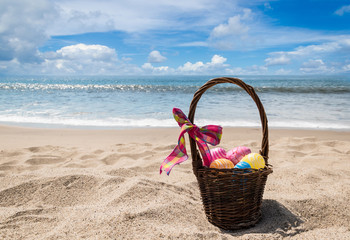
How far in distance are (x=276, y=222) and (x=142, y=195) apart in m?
1.16

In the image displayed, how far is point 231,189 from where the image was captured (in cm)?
187

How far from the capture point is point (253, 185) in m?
1.92

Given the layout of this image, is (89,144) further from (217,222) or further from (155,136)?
(217,222)

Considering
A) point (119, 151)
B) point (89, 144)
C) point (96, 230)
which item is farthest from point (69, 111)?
point (96, 230)

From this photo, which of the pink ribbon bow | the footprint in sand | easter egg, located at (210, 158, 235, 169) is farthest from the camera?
the footprint in sand

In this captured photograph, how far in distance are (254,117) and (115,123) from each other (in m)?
3.78

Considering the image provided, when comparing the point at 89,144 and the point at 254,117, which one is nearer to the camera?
the point at 89,144

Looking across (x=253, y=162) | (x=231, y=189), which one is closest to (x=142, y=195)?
(x=231, y=189)

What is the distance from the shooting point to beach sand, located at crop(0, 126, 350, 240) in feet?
6.27

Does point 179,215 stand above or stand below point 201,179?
below

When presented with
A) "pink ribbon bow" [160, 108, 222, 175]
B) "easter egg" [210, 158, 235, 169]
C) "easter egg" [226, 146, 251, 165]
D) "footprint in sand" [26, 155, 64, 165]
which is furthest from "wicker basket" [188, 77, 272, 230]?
"footprint in sand" [26, 155, 64, 165]

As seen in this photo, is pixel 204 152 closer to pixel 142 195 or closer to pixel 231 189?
pixel 231 189

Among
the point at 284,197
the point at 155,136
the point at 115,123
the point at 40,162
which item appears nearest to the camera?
the point at 284,197

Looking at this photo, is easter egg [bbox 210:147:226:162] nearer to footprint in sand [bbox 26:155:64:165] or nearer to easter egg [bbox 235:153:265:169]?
easter egg [bbox 235:153:265:169]
